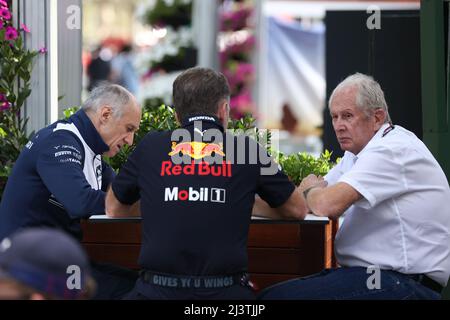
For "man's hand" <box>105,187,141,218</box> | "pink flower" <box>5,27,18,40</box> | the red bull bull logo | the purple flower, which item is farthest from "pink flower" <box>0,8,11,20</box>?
the red bull bull logo

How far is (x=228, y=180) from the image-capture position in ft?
12.2

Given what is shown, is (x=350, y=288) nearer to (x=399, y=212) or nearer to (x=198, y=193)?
(x=399, y=212)

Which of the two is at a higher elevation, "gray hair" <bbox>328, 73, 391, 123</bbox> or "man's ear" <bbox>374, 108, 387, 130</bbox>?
"gray hair" <bbox>328, 73, 391, 123</bbox>

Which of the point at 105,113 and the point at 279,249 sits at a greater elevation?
the point at 105,113

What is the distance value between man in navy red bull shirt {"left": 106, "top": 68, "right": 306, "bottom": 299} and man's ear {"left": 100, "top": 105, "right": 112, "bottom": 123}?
680 millimetres

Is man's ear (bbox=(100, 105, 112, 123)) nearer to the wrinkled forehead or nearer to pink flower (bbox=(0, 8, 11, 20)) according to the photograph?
the wrinkled forehead

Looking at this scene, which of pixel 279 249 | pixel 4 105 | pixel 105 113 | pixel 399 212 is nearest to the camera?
pixel 399 212

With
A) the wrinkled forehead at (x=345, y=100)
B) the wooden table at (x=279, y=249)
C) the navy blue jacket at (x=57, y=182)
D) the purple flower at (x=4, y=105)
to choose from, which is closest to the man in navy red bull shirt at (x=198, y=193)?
the navy blue jacket at (x=57, y=182)

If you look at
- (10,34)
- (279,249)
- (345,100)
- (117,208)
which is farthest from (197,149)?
(10,34)

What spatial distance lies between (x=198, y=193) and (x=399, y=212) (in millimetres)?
897

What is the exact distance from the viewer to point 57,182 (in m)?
4.20

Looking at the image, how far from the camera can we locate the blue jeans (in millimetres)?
3906
